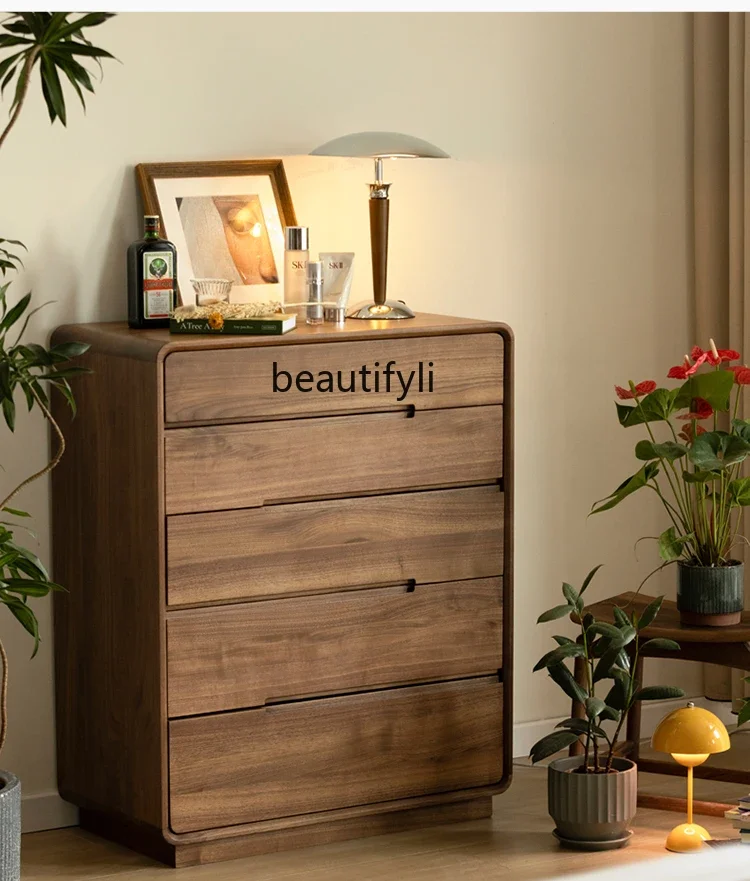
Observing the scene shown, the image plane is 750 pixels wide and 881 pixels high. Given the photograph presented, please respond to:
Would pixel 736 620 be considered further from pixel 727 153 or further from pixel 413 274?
pixel 727 153

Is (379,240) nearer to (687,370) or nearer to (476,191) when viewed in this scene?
(476,191)

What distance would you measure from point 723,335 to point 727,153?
1.59 ft

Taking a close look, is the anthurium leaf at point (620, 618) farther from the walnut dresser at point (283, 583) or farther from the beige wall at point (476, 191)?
the beige wall at point (476, 191)

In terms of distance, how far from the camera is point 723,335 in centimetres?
338

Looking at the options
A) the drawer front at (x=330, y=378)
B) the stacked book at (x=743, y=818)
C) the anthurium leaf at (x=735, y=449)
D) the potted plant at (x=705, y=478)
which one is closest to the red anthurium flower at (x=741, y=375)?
the potted plant at (x=705, y=478)

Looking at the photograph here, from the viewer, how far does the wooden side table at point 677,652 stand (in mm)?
2568

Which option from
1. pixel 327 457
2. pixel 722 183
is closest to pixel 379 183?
pixel 327 457

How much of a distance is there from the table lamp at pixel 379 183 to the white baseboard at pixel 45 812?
1.25 m

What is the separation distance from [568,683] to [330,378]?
0.79m

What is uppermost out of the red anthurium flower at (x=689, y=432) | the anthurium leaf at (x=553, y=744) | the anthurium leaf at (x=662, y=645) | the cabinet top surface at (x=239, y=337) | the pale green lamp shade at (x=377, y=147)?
the pale green lamp shade at (x=377, y=147)

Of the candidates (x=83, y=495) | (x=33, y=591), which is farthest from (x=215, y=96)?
(x=33, y=591)

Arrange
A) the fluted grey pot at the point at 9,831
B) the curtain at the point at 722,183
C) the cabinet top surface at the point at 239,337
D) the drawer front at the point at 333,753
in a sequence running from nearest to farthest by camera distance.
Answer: the fluted grey pot at the point at 9,831, the cabinet top surface at the point at 239,337, the drawer front at the point at 333,753, the curtain at the point at 722,183

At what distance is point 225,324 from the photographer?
2.42 meters
